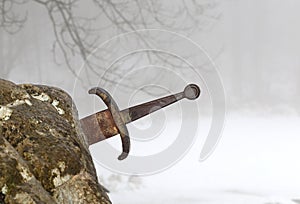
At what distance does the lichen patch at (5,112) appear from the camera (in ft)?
0.97

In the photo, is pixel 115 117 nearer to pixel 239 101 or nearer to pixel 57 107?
pixel 57 107

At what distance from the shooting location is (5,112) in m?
0.30

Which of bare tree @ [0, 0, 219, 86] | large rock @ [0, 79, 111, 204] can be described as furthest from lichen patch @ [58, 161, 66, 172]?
bare tree @ [0, 0, 219, 86]

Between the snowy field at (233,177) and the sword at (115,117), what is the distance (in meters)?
2.90

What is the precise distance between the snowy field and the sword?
9.53 feet

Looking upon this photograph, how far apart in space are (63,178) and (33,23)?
602 cm

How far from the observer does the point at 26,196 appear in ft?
0.80

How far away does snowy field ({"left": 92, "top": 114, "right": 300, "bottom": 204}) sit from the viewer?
341cm

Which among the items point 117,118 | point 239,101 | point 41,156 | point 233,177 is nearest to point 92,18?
point 233,177

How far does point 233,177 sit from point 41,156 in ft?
11.9

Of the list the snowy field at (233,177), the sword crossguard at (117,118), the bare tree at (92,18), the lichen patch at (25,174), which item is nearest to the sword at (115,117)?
the sword crossguard at (117,118)

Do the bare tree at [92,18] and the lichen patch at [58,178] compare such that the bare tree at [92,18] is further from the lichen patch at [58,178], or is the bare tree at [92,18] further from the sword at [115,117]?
the lichen patch at [58,178]

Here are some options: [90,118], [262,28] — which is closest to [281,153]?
[262,28]

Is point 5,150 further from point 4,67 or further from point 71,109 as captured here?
point 4,67
